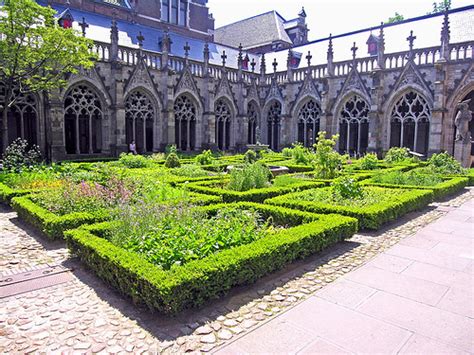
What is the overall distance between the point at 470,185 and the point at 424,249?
9.17m

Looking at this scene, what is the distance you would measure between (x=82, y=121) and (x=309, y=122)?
14.5 meters

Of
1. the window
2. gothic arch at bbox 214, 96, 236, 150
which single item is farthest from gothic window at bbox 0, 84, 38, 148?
the window

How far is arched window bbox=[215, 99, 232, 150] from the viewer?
2522 cm

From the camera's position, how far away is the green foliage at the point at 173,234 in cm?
454

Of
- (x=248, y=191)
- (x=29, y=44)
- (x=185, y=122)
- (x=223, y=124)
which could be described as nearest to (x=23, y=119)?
(x=29, y=44)

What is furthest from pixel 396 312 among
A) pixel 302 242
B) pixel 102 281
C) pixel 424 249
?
pixel 102 281

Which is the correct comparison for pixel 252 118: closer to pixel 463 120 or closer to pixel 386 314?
pixel 463 120

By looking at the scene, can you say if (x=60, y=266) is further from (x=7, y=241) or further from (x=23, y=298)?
(x=7, y=241)

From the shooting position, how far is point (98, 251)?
4.69 m

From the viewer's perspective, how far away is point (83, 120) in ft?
63.2

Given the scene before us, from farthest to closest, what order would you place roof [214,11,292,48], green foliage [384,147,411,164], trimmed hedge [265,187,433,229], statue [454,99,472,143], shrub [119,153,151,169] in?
roof [214,11,292,48]
green foliage [384,147,411,164]
statue [454,99,472,143]
shrub [119,153,151,169]
trimmed hedge [265,187,433,229]

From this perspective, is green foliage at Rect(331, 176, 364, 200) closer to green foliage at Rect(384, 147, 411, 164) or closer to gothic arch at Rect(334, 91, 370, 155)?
green foliage at Rect(384, 147, 411, 164)

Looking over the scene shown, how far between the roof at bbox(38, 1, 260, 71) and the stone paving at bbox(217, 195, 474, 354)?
20244 millimetres

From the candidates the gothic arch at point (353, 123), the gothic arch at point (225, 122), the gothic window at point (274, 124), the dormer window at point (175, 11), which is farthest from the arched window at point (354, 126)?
the dormer window at point (175, 11)
